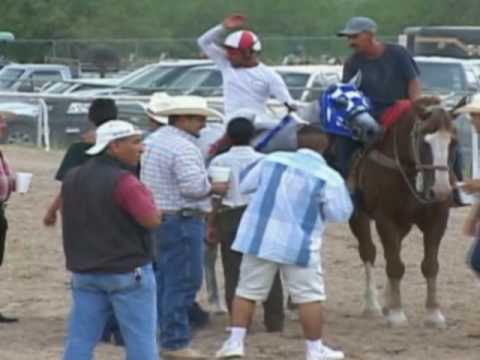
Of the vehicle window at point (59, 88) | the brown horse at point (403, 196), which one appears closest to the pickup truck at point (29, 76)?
the vehicle window at point (59, 88)

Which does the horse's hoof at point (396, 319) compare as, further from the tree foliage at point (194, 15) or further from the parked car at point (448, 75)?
the tree foliage at point (194, 15)

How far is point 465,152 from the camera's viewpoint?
2202 cm

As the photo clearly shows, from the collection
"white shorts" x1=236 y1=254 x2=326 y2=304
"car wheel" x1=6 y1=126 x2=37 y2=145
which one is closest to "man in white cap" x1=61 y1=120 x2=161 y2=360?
"white shorts" x1=236 y1=254 x2=326 y2=304

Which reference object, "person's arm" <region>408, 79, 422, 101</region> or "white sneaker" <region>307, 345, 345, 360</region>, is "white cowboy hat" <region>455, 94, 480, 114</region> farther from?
"white sneaker" <region>307, 345, 345, 360</region>

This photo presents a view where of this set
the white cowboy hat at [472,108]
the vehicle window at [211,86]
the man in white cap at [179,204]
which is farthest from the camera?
the vehicle window at [211,86]

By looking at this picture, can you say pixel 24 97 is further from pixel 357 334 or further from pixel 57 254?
pixel 357 334

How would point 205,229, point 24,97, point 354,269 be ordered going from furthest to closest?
1. point 24,97
2. point 354,269
3. point 205,229

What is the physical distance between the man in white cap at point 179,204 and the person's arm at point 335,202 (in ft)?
2.96

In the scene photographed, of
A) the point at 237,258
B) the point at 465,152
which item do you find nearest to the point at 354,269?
the point at 237,258

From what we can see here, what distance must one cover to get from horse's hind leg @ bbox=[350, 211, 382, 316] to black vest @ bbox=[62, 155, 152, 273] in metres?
4.71

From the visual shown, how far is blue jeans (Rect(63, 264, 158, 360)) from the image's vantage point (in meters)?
8.58

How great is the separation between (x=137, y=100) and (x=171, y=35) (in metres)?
35.5

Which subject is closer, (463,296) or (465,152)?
(463,296)

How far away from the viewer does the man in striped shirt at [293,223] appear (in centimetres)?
980
